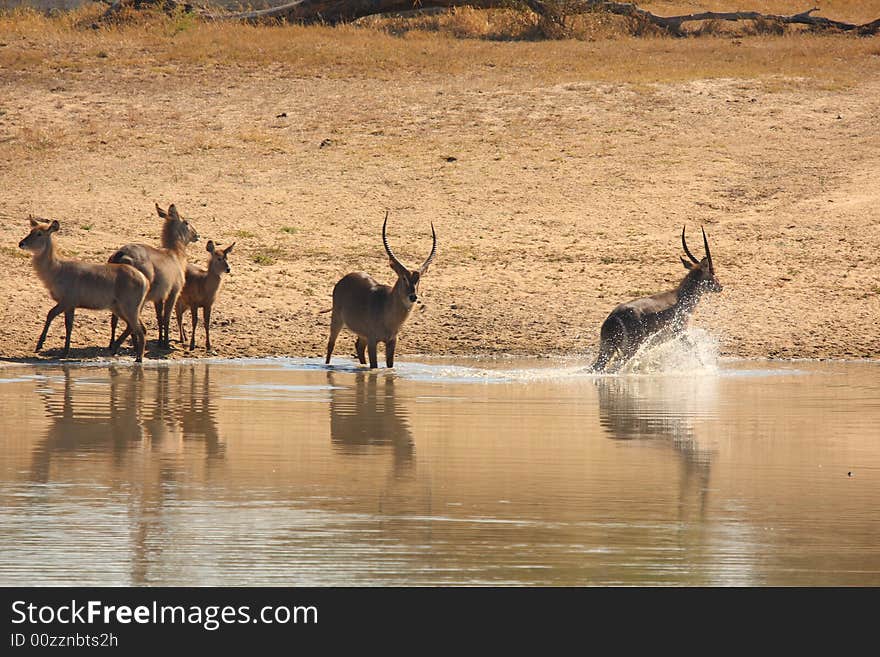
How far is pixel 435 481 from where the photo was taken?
26.9 feet

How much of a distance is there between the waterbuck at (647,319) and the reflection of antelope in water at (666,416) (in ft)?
1.01

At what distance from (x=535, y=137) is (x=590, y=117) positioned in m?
1.37

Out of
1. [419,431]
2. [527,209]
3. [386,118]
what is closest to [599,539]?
[419,431]

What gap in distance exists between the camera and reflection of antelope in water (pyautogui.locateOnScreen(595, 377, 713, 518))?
8.48 m

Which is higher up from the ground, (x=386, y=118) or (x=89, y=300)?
(x=386, y=118)

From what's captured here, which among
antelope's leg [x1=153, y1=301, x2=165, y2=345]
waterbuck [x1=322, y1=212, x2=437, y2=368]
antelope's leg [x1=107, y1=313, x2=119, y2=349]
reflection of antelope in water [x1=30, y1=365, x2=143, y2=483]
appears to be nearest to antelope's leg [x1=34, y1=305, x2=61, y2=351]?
antelope's leg [x1=107, y1=313, x2=119, y2=349]

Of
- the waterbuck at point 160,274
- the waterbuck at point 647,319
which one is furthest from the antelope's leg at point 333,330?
the waterbuck at point 647,319

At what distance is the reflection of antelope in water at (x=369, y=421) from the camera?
925 centimetres

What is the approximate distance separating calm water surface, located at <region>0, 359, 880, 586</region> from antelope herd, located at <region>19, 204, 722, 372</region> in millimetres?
843

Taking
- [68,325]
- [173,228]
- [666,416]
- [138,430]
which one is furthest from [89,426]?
[173,228]

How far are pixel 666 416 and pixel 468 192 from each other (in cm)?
1013
